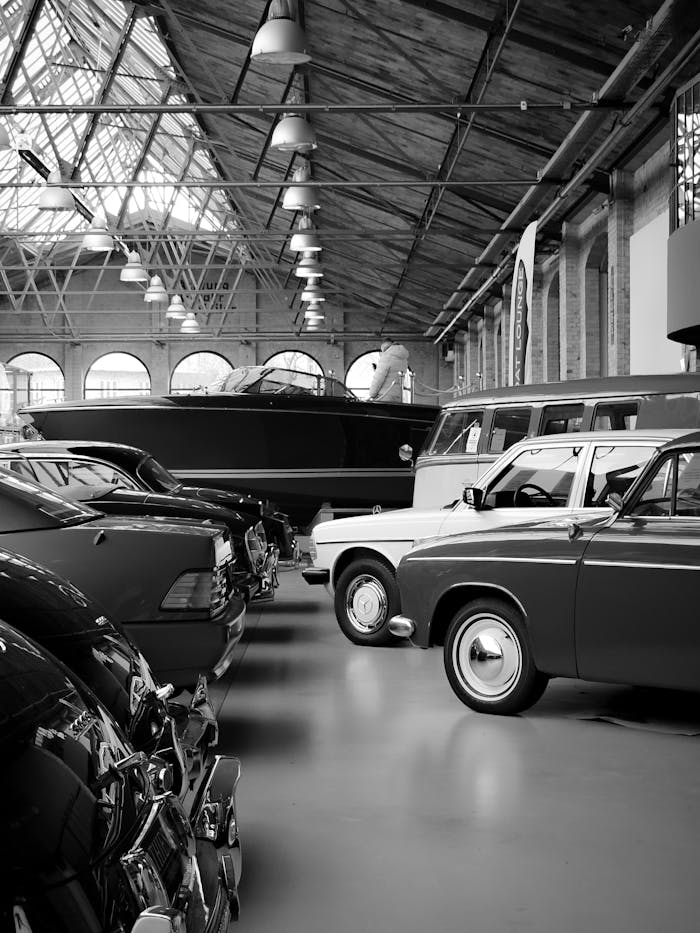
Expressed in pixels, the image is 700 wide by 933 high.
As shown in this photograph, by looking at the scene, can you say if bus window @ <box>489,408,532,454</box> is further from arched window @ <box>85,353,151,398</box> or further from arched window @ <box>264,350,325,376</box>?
arched window @ <box>85,353,151,398</box>

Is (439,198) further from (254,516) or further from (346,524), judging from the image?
(346,524)

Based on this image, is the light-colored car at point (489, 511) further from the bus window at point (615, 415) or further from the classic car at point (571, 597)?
the bus window at point (615, 415)

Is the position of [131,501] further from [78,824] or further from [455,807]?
[78,824]

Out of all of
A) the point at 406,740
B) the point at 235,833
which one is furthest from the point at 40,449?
the point at 235,833

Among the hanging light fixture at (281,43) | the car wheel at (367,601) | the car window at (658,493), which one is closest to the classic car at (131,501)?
the car wheel at (367,601)

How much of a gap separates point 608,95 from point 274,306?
33.0 metres

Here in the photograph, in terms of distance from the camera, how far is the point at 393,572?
873 centimetres

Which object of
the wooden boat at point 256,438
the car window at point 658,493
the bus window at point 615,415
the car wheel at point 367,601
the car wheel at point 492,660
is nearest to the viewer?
the car window at point 658,493

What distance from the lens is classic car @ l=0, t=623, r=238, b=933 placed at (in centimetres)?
178

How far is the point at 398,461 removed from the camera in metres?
16.6

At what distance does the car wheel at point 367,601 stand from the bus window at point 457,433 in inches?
121

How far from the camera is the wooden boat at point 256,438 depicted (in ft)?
52.6

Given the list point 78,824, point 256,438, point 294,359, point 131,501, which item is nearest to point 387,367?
point 256,438

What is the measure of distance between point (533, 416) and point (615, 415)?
0.91 m
